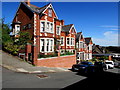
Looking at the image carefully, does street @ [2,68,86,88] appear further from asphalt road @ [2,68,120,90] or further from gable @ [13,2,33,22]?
gable @ [13,2,33,22]

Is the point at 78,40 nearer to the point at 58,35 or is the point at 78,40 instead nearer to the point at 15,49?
the point at 58,35

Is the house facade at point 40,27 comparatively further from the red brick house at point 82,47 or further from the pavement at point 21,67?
the red brick house at point 82,47

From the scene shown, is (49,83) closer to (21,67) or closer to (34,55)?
(21,67)

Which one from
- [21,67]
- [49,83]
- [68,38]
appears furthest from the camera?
[68,38]

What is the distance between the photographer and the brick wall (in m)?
17.8

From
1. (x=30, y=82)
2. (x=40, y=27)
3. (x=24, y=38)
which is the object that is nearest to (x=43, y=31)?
(x=40, y=27)

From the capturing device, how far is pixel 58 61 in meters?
20.8

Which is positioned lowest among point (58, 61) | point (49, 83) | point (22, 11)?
point (49, 83)

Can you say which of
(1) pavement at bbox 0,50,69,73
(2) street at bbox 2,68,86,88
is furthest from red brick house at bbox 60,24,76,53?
(2) street at bbox 2,68,86,88

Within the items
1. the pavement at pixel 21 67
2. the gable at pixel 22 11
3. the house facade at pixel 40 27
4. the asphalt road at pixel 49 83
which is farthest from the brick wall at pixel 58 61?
the gable at pixel 22 11

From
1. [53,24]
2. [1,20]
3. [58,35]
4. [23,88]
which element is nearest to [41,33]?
[53,24]

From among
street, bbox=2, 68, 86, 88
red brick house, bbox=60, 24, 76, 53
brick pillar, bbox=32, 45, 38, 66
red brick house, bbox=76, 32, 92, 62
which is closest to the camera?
street, bbox=2, 68, 86, 88

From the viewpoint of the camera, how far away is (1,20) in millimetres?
25344

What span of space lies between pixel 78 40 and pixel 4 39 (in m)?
20.1
